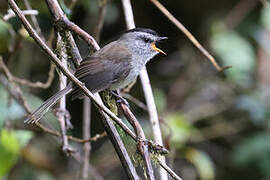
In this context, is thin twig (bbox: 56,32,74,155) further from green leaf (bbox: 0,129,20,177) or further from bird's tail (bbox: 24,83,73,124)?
green leaf (bbox: 0,129,20,177)

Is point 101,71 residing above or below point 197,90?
below

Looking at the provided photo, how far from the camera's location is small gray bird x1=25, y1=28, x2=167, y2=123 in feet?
8.46

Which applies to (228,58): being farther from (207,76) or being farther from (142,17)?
(142,17)

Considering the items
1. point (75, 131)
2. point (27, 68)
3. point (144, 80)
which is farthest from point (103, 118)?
point (75, 131)

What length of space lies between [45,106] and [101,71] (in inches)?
23.1

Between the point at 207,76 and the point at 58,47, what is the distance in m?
3.26

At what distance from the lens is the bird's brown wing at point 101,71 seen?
8.46 ft

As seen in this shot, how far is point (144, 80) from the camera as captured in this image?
263cm

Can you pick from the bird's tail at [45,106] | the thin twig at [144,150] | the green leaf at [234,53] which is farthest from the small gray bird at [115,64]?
the green leaf at [234,53]

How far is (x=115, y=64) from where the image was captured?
3018 mm

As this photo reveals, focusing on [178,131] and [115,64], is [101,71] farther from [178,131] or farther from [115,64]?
[178,131]

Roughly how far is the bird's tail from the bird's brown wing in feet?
0.18

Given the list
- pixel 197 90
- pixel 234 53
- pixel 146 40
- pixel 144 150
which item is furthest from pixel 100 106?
pixel 197 90

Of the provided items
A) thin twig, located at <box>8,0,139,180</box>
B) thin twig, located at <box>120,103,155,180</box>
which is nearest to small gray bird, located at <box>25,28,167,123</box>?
thin twig, located at <box>8,0,139,180</box>
